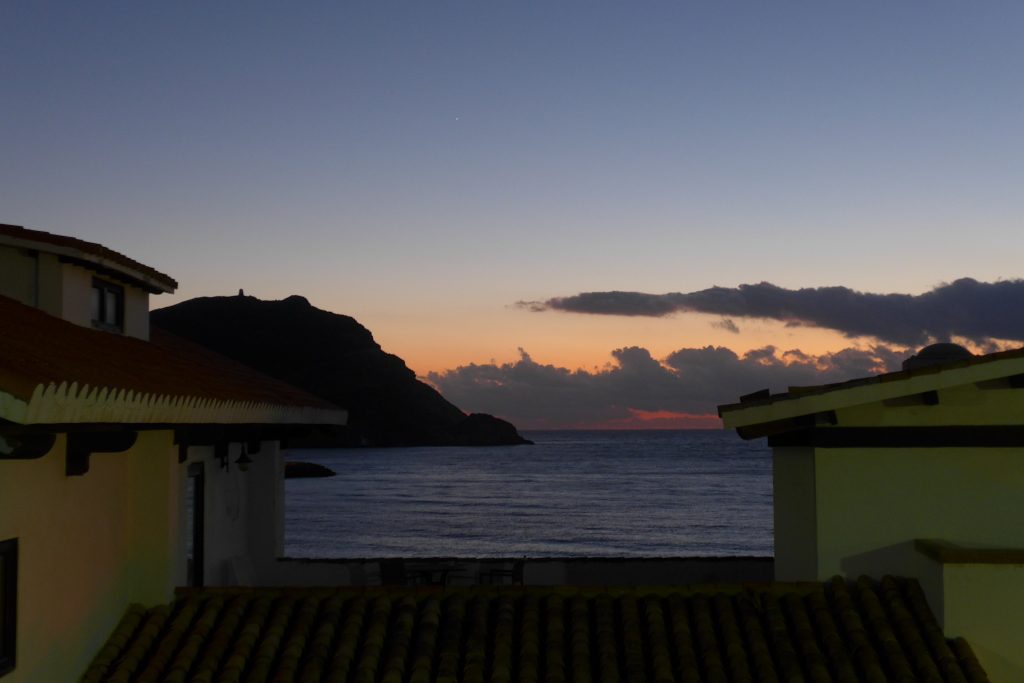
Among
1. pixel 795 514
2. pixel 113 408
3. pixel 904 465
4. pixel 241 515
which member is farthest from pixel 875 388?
pixel 241 515

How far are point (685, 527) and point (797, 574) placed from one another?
314ft

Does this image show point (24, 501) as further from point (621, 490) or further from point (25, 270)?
point (621, 490)

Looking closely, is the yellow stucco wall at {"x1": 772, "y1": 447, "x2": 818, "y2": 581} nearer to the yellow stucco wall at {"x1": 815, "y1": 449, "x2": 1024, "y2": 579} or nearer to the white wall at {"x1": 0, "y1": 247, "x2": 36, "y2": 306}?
the yellow stucco wall at {"x1": 815, "y1": 449, "x2": 1024, "y2": 579}

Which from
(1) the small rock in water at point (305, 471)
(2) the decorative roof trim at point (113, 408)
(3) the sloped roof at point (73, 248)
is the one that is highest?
(3) the sloped roof at point (73, 248)

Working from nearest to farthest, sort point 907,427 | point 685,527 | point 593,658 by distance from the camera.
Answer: point 593,658
point 907,427
point 685,527

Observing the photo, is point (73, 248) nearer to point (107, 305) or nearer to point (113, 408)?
point (107, 305)

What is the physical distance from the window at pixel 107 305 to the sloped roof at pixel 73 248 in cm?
27

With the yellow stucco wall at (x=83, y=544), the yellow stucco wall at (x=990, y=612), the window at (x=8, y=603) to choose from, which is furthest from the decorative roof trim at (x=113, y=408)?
the yellow stucco wall at (x=990, y=612)

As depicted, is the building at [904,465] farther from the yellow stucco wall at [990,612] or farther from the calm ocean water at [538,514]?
the calm ocean water at [538,514]

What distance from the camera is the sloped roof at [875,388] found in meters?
10.4

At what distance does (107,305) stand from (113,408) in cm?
787

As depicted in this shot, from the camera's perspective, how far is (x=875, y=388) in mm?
10484

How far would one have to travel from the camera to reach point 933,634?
10164mm

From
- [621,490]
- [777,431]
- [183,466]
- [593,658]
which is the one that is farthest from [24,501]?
[621,490]
